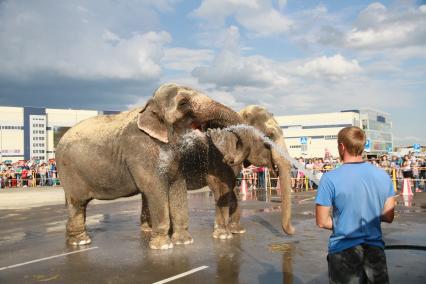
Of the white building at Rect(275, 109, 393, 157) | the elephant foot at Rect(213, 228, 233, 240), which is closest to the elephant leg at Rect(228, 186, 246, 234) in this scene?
the elephant foot at Rect(213, 228, 233, 240)

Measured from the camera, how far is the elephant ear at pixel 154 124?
8305 millimetres

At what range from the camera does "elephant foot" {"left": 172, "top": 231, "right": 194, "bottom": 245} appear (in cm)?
895

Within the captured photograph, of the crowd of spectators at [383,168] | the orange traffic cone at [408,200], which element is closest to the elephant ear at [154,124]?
the orange traffic cone at [408,200]

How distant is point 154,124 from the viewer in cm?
837

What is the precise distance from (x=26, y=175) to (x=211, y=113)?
2719 centimetres

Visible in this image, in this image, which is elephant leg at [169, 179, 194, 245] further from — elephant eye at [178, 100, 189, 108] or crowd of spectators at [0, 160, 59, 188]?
crowd of spectators at [0, 160, 59, 188]

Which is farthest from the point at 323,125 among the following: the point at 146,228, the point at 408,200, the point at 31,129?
the point at 146,228

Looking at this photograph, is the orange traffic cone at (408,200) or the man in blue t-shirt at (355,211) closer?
the man in blue t-shirt at (355,211)

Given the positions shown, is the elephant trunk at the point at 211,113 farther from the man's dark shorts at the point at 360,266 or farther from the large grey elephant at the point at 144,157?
the man's dark shorts at the point at 360,266

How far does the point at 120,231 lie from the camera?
11406 mm

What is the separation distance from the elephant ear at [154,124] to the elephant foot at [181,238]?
195cm

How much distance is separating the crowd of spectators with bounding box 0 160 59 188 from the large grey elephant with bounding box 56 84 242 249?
23.6 meters

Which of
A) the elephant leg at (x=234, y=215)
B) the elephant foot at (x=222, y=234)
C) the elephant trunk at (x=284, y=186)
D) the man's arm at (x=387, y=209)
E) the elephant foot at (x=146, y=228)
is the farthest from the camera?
the elephant foot at (x=146, y=228)

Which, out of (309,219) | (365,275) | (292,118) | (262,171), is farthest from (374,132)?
(365,275)
